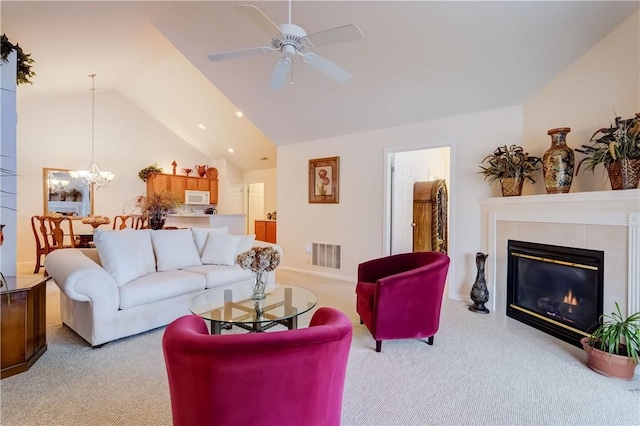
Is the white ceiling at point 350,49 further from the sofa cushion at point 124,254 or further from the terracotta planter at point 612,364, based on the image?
the terracotta planter at point 612,364

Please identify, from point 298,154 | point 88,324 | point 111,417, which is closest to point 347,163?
point 298,154

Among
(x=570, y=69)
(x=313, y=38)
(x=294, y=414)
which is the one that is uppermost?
(x=570, y=69)

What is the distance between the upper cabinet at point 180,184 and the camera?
7.74m

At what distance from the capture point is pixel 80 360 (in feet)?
7.77

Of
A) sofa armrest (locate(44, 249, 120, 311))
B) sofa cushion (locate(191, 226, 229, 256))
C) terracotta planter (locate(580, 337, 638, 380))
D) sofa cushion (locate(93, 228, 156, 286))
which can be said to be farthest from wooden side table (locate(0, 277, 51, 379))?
terracotta planter (locate(580, 337, 638, 380))

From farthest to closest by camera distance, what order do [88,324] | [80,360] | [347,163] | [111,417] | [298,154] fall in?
[298,154] → [347,163] → [88,324] → [80,360] → [111,417]

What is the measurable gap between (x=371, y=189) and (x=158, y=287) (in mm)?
3153

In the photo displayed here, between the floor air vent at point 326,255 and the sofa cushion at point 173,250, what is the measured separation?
2.17 meters

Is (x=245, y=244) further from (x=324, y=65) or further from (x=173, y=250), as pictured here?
(x=324, y=65)

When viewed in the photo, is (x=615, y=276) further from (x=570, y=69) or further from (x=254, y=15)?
(x=254, y=15)

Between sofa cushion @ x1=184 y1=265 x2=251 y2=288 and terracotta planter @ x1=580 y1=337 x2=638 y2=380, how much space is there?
122 inches

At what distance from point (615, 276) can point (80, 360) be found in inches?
166

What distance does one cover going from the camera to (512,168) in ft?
11.0

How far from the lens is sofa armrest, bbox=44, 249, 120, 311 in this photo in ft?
7.95
